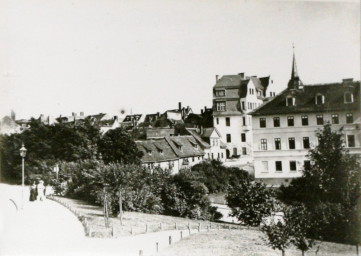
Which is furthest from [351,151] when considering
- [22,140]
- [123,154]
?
[22,140]

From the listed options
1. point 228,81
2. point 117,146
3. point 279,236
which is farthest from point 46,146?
point 279,236

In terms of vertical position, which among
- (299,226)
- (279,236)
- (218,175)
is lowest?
(279,236)

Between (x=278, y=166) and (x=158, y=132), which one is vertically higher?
(x=158, y=132)

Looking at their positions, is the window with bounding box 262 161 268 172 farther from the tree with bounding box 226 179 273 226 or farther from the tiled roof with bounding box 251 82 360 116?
the tiled roof with bounding box 251 82 360 116

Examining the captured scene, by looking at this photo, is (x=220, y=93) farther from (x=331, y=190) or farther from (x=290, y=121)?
(x=331, y=190)

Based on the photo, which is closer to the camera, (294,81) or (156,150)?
(294,81)

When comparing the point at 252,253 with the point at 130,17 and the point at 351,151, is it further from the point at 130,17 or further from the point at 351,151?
the point at 130,17

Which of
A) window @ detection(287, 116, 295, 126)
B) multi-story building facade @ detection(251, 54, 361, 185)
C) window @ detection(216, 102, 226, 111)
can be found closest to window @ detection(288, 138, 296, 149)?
multi-story building facade @ detection(251, 54, 361, 185)
